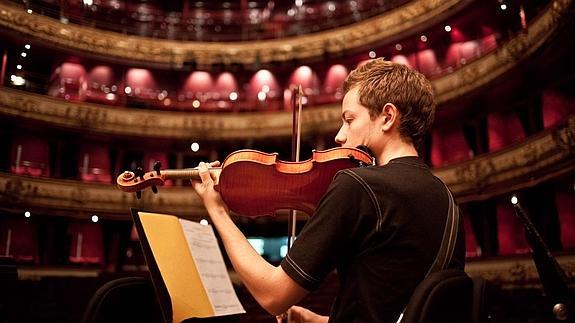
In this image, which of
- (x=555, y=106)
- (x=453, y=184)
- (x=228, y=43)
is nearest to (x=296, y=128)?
(x=555, y=106)

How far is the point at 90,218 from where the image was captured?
16078mm

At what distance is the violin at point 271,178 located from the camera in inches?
81.4

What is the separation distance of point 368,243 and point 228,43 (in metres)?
19.1

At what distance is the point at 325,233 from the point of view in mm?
1407

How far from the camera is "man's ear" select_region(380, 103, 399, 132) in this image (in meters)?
1.65

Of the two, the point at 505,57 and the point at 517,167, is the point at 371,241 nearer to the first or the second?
the point at 517,167

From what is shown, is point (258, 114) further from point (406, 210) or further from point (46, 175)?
point (406, 210)

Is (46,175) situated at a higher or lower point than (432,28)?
lower

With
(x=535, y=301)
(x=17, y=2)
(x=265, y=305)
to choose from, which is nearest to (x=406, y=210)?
(x=265, y=305)

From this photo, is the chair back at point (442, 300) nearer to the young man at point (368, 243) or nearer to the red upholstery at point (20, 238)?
the young man at point (368, 243)

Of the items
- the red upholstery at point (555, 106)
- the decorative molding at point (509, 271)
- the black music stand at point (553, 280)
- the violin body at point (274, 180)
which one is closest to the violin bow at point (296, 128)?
the violin body at point (274, 180)

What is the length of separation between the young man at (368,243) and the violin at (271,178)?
443mm

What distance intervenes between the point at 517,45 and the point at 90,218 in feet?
43.5

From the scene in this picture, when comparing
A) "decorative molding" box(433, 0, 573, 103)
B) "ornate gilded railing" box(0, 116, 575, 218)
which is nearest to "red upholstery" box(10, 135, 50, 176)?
"ornate gilded railing" box(0, 116, 575, 218)
